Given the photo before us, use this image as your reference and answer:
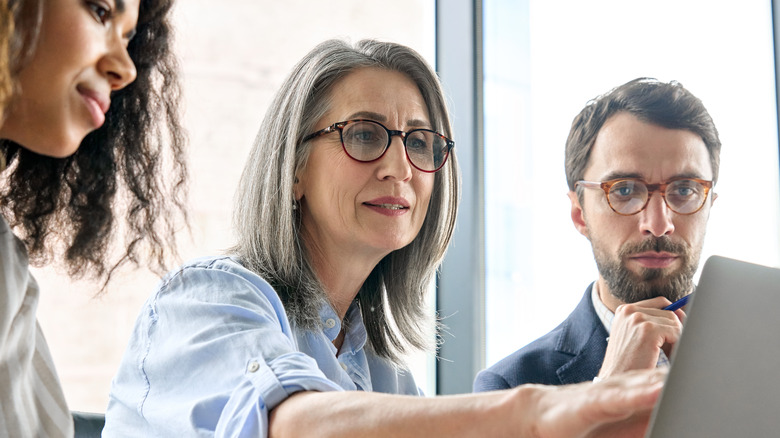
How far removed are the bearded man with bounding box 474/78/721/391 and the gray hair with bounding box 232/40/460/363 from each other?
0.29m

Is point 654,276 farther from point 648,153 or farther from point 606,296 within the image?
point 648,153

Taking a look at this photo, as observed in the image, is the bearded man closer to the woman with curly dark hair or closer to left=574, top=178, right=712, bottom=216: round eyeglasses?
A: left=574, top=178, right=712, bottom=216: round eyeglasses

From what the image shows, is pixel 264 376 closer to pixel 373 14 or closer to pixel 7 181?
pixel 7 181

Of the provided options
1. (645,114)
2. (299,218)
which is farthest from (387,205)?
(645,114)

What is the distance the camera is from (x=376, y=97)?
1.69 m

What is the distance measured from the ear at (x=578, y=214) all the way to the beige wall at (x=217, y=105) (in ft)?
3.75

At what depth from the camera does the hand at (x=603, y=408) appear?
59cm

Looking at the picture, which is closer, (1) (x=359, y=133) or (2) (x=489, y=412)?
(2) (x=489, y=412)

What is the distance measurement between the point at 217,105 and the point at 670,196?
6.26ft

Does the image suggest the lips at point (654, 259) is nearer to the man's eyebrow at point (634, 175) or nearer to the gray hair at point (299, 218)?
the man's eyebrow at point (634, 175)

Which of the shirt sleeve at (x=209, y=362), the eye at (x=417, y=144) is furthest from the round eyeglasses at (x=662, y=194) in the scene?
the shirt sleeve at (x=209, y=362)

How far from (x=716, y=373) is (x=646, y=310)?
1.11 m

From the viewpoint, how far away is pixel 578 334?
6.11ft

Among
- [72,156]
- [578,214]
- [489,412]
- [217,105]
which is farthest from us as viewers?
[217,105]
